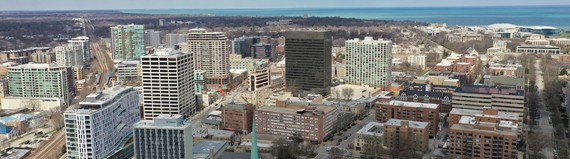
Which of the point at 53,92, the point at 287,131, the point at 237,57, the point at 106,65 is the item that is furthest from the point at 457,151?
the point at 106,65

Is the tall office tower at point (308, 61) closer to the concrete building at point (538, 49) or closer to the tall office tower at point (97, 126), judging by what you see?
the tall office tower at point (97, 126)

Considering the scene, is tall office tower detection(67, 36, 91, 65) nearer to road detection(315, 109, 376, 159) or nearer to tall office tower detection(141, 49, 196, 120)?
tall office tower detection(141, 49, 196, 120)

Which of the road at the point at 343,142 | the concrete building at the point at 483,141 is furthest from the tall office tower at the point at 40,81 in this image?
the concrete building at the point at 483,141

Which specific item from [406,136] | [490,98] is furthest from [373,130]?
[490,98]

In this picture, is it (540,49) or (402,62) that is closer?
(402,62)

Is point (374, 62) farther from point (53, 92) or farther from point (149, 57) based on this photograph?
point (53, 92)

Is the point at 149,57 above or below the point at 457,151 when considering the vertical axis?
above

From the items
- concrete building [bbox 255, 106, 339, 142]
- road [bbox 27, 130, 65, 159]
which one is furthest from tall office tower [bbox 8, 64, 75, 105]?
concrete building [bbox 255, 106, 339, 142]

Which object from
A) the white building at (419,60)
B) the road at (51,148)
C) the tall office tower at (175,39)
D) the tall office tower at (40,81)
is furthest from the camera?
the tall office tower at (175,39)
